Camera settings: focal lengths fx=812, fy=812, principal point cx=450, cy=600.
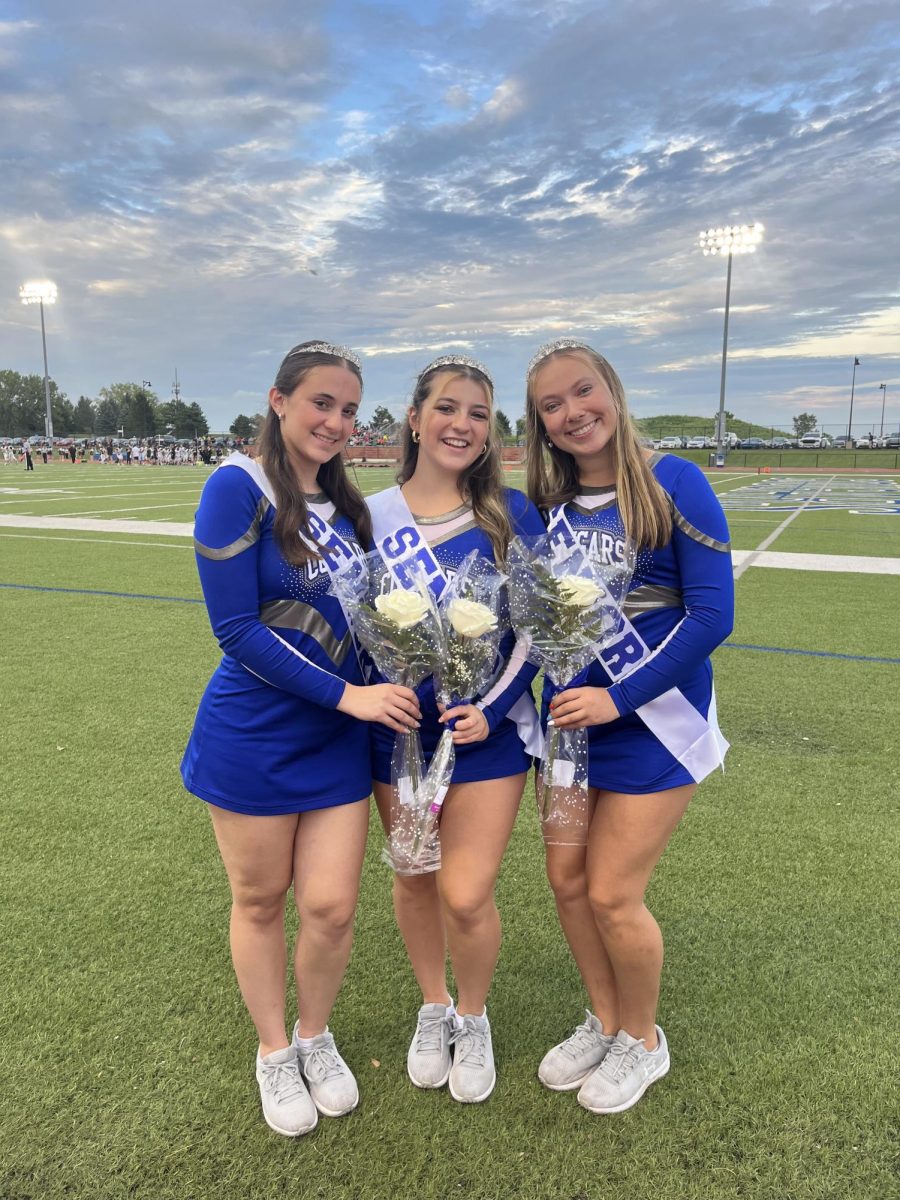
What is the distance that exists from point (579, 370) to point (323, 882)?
1.43m

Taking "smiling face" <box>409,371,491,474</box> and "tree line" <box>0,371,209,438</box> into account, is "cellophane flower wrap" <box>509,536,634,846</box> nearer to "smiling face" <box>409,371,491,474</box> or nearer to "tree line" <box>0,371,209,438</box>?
"smiling face" <box>409,371,491,474</box>

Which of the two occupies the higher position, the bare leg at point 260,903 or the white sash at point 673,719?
the white sash at point 673,719

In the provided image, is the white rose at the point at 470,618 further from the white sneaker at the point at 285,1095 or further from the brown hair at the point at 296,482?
the white sneaker at the point at 285,1095

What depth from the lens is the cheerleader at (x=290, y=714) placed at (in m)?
1.90

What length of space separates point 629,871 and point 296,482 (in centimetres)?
128

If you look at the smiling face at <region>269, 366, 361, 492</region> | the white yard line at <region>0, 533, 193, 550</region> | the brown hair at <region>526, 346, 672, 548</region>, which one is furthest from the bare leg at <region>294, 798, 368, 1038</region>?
the white yard line at <region>0, 533, 193, 550</region>

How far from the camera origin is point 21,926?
110 inches

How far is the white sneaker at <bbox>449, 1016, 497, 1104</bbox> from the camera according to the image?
212cm

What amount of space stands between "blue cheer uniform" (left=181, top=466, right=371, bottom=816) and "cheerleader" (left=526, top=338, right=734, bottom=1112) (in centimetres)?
A: 56

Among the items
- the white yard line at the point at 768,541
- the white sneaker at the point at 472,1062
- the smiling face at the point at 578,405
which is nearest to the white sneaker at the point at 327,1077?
the white sneaker at the point at 472,1062

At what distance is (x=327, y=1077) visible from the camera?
212cm

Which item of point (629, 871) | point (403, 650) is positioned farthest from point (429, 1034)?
point (403, 650)

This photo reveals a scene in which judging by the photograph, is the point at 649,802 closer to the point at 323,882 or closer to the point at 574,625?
the point at 574,625

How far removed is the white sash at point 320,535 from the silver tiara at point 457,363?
53cm
